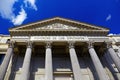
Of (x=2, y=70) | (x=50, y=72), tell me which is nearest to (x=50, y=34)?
(x=50, y=72)

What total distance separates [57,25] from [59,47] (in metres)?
3.15

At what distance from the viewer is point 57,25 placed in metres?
24.4

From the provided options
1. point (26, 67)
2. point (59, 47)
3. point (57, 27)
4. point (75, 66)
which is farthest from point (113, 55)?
point (26, 67)

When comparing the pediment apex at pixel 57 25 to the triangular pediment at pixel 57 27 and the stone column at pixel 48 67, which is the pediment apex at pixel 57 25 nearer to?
the triangular pediment at pixel 57 27

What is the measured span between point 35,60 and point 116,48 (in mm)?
12738

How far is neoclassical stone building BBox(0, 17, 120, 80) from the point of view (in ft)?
71.6

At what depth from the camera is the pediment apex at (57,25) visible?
23.5 meters

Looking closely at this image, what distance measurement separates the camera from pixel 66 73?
22391 millimetres

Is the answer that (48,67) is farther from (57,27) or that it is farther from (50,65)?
(57,27)

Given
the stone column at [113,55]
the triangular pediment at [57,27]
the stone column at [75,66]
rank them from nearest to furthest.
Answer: the stone column at [75,66]
the stone column at [113,55]
the triangular pediment at [57,27]

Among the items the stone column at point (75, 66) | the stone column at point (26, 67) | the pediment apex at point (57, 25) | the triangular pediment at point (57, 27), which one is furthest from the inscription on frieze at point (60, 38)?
the pediment apex at point (57, 25)

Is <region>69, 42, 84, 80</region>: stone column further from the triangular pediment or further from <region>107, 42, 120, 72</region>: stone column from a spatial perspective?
<region>107, 42, 120, 72</region>: stone column

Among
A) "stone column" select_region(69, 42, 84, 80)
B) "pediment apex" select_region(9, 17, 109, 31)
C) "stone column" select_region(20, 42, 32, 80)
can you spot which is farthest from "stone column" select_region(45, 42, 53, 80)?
"pediment apex" select_region(9, 17, 109, 31)

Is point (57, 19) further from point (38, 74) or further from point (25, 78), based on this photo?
point (25, 78)
